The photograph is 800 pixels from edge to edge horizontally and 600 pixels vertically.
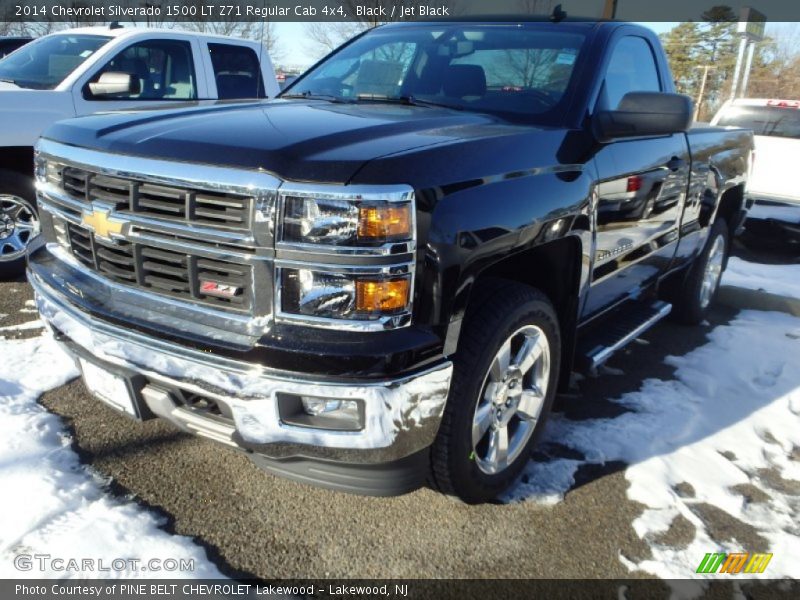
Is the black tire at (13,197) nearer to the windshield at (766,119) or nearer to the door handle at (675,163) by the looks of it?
the door handle at (675,163)

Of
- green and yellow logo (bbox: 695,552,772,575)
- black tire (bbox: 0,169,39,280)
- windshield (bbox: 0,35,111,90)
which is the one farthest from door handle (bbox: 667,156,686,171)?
windshield (bbox: 0,35,111,90)

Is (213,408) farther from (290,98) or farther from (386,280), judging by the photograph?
(290,98)

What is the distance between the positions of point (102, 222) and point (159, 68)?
4121mm

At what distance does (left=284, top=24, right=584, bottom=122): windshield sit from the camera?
3.06 metres

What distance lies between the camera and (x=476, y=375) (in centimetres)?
226

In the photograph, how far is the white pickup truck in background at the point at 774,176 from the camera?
25.4 ft

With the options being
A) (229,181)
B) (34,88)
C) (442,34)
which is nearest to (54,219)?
(229,181)

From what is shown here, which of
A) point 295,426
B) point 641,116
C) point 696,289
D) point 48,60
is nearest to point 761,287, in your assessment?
point 696,289

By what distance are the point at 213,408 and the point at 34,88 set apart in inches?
174

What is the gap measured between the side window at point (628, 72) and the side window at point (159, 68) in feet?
13.0

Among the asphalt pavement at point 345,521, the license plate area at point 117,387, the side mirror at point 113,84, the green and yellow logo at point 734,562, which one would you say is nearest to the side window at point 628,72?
the asphalt pavement at point 345,521

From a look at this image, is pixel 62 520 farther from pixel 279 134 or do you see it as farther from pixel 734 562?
pixel 734 562

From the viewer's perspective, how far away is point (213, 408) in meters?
2.18

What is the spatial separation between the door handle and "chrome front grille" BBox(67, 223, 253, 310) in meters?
2.59
